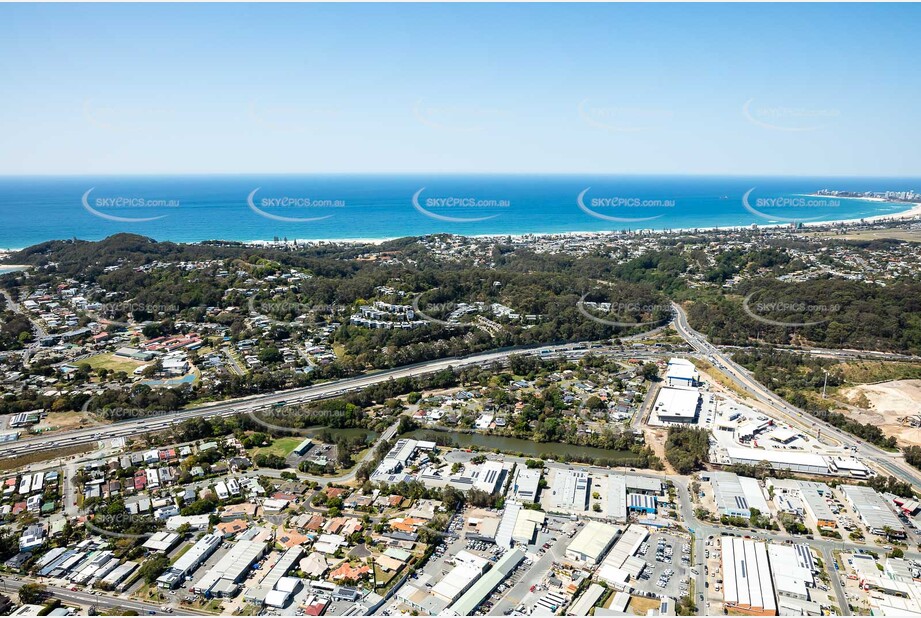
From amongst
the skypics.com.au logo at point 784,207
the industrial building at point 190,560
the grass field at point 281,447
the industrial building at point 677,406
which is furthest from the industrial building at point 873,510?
the skypics.com.au logo at point 784,207

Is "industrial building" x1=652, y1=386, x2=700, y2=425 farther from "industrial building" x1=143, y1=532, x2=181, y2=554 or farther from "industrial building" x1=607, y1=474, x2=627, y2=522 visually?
"industrial building" x1=143, y1=532, x2=181, y2=554

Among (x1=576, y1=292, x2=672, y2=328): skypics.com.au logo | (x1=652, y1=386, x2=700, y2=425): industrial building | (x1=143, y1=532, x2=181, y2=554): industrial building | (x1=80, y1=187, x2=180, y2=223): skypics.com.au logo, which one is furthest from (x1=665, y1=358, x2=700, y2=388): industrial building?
(x1=80, y1=187, x2=180, y2=223): skypics.com.au logo

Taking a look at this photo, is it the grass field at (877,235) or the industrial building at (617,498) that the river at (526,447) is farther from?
the grass field at (877,235)

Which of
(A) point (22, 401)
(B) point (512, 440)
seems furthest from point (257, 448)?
(A) point (22, 401)

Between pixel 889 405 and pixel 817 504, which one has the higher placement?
pixel 889 405

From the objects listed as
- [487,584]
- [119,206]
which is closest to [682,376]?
[487,584]

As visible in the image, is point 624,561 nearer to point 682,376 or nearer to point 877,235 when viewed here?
point 682,376
